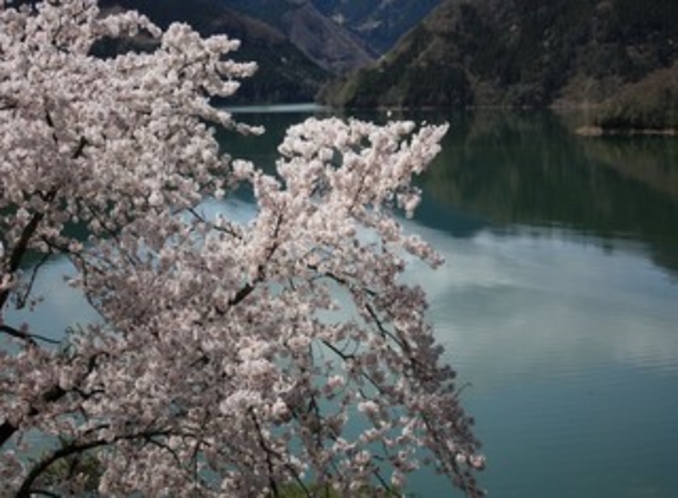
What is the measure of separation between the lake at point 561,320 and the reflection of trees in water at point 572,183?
0.16 meters

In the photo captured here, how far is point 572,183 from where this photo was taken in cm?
4856

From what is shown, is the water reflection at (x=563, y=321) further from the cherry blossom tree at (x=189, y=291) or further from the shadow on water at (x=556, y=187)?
the cherry blossom tree at (x=189, y=291)

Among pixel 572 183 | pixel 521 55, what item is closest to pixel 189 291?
pixel 572 183

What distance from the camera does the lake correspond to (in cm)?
1417

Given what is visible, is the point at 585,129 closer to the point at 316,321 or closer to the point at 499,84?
the point at 499,84

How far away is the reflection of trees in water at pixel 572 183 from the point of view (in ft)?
121

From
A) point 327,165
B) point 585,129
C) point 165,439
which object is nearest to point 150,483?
point 165,439

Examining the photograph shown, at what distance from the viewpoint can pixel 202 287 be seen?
4.97m

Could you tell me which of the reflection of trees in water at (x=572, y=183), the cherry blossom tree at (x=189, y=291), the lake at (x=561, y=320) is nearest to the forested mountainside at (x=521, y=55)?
the reflection of trees in water at (x=572, y=183)

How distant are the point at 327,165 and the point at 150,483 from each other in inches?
84.6

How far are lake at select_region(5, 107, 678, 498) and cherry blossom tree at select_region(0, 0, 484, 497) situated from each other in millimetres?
8114

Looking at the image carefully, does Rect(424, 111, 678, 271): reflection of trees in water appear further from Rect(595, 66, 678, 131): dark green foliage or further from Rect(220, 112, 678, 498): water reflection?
Rect(595, 66, 678, 131): dark green foliage

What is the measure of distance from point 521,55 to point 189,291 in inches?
5857

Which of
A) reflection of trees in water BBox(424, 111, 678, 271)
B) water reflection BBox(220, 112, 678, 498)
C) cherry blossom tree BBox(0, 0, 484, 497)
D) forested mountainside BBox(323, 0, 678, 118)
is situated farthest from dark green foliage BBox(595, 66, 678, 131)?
cherry blossom tree BBox(0, 0, 484, 497)
